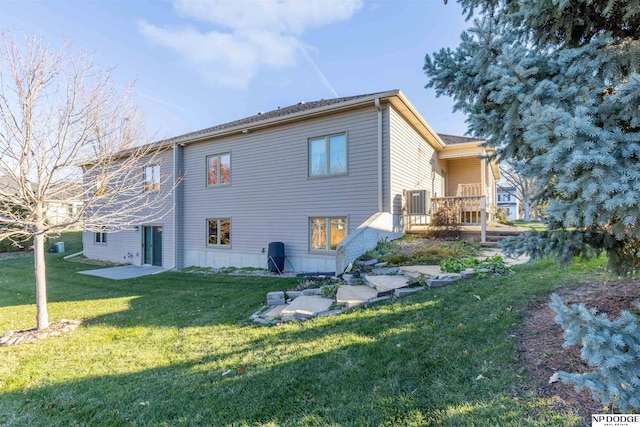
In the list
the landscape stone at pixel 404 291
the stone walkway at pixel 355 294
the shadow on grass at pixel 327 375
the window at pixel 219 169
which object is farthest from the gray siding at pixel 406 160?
the window at pixel 219 169

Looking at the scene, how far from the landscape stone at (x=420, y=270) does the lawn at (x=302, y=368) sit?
1.85 ft

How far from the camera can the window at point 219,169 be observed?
467 inches

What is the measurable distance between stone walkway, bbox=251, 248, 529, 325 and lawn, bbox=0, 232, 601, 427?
0.90 ft

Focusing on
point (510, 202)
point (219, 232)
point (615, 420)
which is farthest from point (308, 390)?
point (510, 202)

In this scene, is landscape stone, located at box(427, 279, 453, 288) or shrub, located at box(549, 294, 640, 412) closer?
shrub, located at box(549, 294, 640, 412)

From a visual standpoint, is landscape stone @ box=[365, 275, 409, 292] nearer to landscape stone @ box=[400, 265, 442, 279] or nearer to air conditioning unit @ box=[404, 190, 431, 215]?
landscape stone @ box=[400, 265, 442, 279]

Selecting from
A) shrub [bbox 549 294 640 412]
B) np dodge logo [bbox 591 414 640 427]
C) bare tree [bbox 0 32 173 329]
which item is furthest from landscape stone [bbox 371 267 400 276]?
bare tree [bbox 0 32 173 329]

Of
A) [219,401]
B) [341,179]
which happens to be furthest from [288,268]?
[219,401]

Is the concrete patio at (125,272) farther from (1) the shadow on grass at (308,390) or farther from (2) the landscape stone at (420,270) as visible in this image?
(2) the landscape stone at (420,270)

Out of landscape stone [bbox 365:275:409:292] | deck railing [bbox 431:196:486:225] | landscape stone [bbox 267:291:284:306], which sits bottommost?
landscape stone [bbox 267:291:284:306]

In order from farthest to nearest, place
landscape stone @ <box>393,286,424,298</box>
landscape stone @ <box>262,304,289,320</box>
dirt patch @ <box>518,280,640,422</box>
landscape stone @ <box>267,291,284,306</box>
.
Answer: landscape stone @ <box>267,291,284,306</box> → landscape stone @ <box>393,286,424,298</box> → landscape stone @ <box>262,304,289,320</box> → dirt patch @ <box>518,280,640,422</box>

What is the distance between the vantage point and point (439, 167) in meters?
14.2

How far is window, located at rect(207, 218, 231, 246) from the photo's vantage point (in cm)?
1184

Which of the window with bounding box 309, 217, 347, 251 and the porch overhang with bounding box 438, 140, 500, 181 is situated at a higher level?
the porch overhang with bounding box 438, 140, 500, 181
